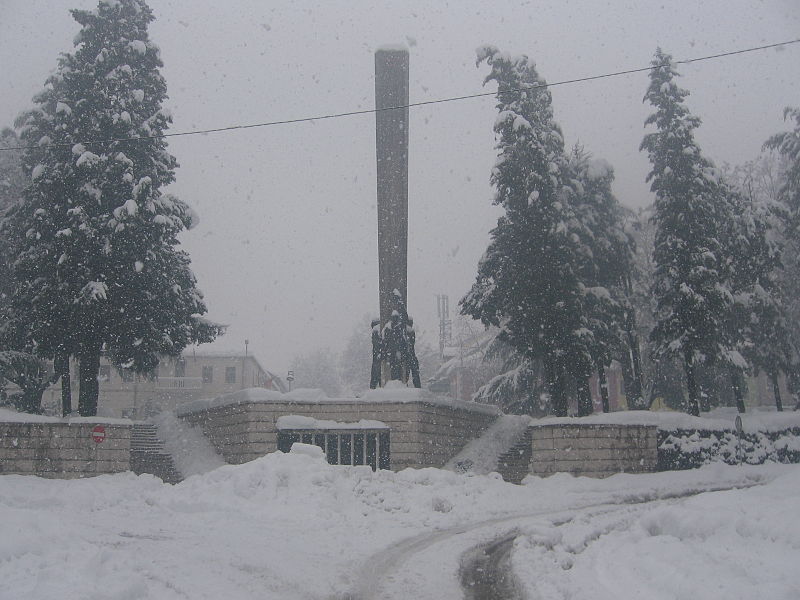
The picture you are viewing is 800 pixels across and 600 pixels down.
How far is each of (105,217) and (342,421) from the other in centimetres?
913

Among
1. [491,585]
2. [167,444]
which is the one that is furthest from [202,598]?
[167,444]

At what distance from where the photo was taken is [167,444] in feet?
76.6

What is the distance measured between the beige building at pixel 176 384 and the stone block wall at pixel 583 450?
1561 inches

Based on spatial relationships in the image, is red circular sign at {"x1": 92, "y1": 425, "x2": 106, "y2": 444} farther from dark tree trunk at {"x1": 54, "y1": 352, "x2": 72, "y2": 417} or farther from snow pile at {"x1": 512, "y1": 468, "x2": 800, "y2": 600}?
snow pile at {"x1": 512, "y1": 468, "x2": 800, "y2": 600}

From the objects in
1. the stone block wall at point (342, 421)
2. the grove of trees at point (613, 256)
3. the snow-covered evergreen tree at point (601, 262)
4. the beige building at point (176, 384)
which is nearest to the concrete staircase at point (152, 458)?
the stone block wall at point (342, 421)

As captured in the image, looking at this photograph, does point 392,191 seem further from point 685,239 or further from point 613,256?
point 685,239

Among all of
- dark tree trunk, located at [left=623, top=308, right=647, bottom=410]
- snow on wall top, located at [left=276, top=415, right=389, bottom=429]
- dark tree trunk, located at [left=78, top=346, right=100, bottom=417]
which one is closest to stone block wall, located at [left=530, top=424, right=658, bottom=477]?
snow on wall top, located at [left=276, top=415, right=389, bottom=429]

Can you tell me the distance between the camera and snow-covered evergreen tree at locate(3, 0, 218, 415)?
835 inches

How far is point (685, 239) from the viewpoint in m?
25.9

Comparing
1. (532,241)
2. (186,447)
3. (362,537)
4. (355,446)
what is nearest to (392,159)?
(532,241)

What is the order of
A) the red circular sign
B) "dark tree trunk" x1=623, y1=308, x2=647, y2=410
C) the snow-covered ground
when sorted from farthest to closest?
"dark tree trunk" x1=623, y1=308, x2=647, y2=410 < the red circular sign < the snow-covered ground

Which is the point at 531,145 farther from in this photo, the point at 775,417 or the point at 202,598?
the point at 202,598

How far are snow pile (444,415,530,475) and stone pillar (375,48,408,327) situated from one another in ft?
19.2

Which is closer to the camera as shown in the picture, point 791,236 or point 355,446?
point 355,446
